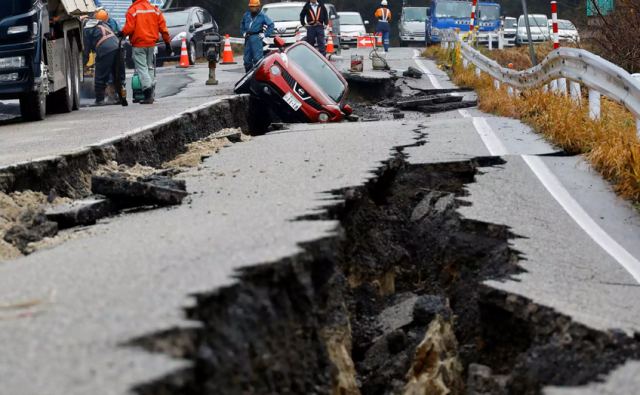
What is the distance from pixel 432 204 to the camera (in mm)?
7312

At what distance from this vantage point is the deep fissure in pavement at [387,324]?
3.56 metres

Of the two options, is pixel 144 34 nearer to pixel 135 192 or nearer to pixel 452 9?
pixel 135 192

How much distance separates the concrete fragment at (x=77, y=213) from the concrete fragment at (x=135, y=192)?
5.8 inches

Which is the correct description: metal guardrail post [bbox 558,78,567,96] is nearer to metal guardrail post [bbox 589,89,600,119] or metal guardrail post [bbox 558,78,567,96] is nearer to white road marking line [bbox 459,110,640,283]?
metal guardrail post [bbox 589,89,600,119]

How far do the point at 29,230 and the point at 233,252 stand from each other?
69.3 inches

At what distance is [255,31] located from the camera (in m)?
18.8

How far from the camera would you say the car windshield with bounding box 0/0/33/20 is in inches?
496

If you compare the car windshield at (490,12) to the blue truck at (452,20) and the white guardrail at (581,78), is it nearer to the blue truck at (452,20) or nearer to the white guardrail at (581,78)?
the blue truck at (452,20)

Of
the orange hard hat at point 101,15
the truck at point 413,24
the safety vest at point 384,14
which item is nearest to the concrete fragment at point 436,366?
the orange hard hat at point 101,15

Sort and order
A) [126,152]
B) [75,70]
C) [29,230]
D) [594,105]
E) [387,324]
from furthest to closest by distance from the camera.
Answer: [75,70] < [594,105] < [126,152] < [29,230] < [387,324]

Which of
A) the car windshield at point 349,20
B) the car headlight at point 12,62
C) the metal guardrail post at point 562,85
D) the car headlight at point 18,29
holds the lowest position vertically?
the car windshield at point 349,20

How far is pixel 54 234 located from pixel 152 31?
9970 millimetres

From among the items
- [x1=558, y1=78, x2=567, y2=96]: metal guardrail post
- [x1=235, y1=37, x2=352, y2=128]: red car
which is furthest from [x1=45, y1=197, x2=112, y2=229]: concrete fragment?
[x1=558, y1=78, x2=567, y2=96]: metal guardrail post

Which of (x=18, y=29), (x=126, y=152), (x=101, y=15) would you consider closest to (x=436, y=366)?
(x=126, y=152)
